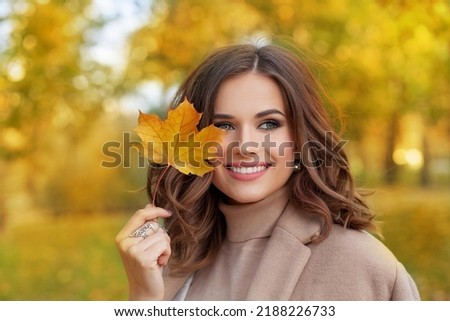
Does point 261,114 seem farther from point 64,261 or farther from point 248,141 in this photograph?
point 64,261

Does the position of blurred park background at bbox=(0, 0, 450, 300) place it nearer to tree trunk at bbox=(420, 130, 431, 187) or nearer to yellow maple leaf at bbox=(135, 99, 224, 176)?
tree trunk at bbox=(420, 130, 431, 187)

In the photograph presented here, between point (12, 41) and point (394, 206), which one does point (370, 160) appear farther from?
point (12, 41)

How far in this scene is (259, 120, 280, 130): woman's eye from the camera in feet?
6.61

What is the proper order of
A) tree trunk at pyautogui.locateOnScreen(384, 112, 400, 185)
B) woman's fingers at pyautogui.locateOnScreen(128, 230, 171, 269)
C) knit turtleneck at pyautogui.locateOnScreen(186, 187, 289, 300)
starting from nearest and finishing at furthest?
woman's fingers at pyautogui.locateOnScreen(128, 230, 171, 269), knit turtleneck at pyautogui.locateOnScreen(186, 187, 289, 300), tree trunk at pyautogui.locateOnScreen(384, 112, 400, 185)

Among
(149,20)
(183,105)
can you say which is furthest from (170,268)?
(149,20)

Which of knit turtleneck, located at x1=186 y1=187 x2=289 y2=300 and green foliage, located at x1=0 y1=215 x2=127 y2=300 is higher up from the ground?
knit turtleneck, located at x1=186 y1=187 x2=289 y2=300

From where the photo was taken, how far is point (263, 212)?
2.11 meters

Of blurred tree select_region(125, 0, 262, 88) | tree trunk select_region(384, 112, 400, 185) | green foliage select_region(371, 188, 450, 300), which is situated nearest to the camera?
green foliage select_region(371, 188, 450, 300)

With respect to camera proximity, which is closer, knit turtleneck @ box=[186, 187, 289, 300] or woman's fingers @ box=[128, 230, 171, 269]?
woman's fingers @ box=[128, 230, 171, 269]

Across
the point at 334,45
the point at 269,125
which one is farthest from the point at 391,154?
the point at 269,125

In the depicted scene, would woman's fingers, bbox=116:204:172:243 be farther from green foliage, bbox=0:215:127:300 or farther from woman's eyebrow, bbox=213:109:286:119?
green foliage, bbox=0:215:127:300

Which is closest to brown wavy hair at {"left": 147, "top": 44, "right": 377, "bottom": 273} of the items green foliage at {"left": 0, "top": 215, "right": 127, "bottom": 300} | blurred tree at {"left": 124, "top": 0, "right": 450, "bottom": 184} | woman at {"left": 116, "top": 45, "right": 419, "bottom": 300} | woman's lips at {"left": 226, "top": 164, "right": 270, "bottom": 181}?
woman at {"left": 116, "top": 45, "right": 419, "bottom": 300}

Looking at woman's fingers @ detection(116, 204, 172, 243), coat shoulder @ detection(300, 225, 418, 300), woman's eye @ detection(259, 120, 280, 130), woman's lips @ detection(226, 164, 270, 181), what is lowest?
coat shoulder @ detection(300, 225, 418, 300)
